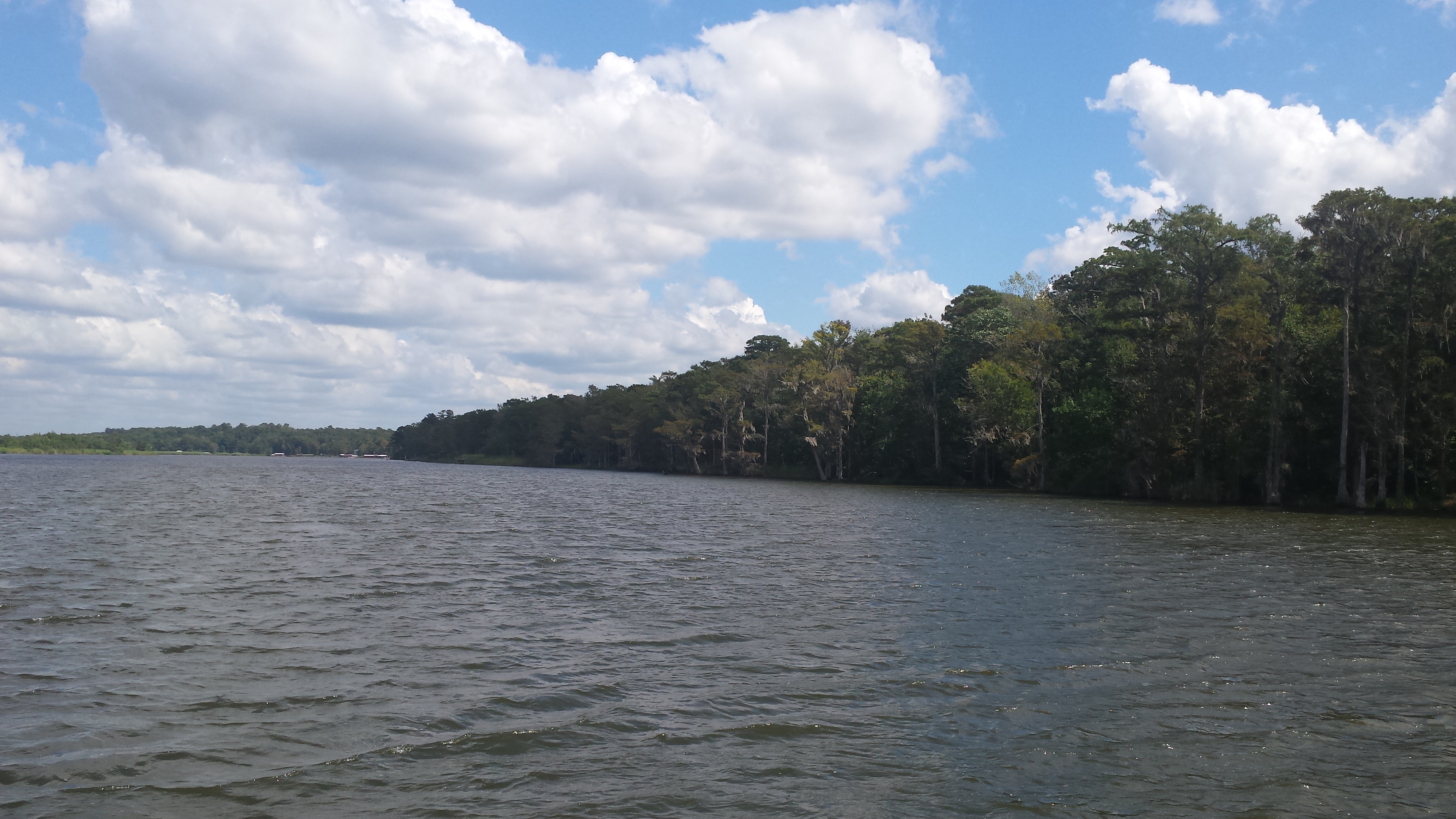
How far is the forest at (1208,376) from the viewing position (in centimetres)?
4659

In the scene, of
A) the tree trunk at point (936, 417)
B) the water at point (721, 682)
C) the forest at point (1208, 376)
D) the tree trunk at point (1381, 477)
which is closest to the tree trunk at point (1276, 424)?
the forest at point (1208, 376)

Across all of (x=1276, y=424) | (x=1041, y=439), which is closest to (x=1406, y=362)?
(x=1276, y=424)

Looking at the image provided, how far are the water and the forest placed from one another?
2623cm

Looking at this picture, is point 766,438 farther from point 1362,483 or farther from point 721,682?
point 721,682

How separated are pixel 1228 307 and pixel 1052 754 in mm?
53517

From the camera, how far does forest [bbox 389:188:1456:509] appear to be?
1834 inches

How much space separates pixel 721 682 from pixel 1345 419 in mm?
49394

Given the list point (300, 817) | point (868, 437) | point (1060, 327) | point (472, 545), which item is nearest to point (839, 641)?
point (300, 817)

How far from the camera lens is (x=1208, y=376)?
185ft

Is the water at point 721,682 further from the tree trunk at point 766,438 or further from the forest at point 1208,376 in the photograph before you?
the tree trunk at point 766,438

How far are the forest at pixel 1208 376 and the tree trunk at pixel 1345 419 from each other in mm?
110

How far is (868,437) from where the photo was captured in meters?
96.6

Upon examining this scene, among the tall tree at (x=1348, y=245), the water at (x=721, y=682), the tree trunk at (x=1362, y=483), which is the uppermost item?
the tall tree at (x=1348, y=245)

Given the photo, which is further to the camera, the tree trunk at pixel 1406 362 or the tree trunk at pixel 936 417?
the tree trunk at pixel 936 417
